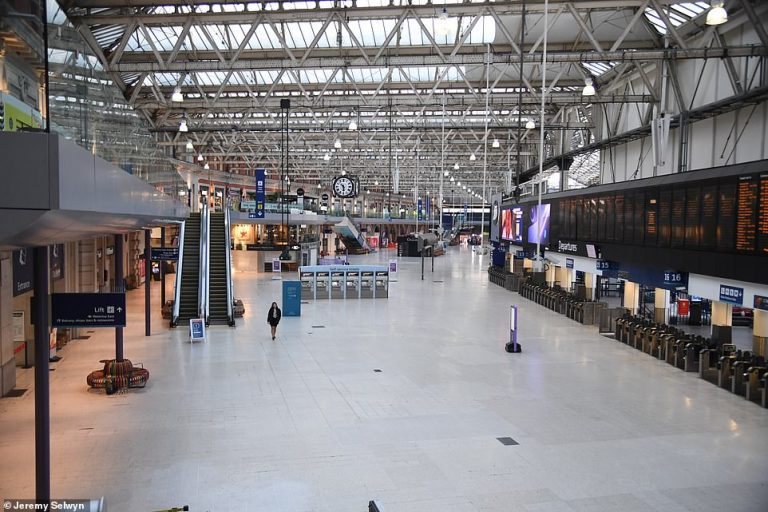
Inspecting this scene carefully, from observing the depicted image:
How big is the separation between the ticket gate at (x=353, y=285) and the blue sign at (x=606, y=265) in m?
10.5

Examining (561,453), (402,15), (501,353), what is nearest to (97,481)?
(561,453)

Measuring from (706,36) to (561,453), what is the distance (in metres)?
17.0

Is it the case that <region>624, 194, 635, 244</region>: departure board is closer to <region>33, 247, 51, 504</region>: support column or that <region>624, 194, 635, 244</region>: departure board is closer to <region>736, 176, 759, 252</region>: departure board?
<region>736, 176, 759, 252</region>: departure board

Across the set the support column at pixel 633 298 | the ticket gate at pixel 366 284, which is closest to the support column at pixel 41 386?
the support column at pixel 633 298

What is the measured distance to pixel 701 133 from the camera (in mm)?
20547

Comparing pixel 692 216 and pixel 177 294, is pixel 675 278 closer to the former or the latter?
pixel 692 216

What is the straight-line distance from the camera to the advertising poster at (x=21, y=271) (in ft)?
37.4

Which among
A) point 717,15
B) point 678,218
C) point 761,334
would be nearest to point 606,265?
point 678,218

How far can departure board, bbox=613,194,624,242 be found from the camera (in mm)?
17391

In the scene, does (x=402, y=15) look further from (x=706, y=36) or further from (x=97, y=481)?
(x=97, y=481)

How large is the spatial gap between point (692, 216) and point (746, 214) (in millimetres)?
2034

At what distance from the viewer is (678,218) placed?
14195 millimetres

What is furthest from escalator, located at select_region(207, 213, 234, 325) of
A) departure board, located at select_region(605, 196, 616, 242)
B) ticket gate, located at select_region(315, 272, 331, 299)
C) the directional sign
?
departure board, located at select_region(605, 196, 616, 242)

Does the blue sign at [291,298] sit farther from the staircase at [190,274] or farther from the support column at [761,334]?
the support column at [761,334]
